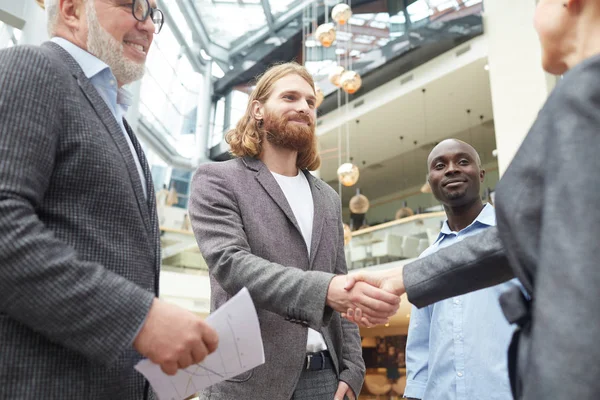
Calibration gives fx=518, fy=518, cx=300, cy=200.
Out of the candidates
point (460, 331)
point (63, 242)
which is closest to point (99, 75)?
point (63, 242)

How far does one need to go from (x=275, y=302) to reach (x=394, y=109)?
39.5ft

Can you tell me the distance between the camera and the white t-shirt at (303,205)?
1.71 meters

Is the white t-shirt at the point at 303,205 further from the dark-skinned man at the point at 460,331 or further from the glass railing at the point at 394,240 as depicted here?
the glass railing at the point at 394,240

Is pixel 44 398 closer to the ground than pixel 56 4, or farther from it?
closer to the ground

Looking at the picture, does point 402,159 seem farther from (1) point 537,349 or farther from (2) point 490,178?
(1) point 537,349

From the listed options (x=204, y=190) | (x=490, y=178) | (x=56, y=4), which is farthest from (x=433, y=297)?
(x=490, y=178)

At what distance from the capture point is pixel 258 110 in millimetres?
2117

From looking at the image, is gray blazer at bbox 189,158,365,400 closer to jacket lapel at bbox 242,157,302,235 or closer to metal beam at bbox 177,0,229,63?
jacket lapel at bbox 242,157,302,235

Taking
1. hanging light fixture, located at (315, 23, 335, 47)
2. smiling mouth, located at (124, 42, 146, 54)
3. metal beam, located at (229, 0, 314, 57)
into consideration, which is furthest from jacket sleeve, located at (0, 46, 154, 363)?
metal beam, located at (229, 0, 314, 57)

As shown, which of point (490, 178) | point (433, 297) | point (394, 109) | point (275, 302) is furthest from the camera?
point (490, 178)

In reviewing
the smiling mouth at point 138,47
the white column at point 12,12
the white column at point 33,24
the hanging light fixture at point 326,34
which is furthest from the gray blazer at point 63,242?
the hanging light fixture at point 326,34

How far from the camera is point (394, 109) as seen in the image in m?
13.0

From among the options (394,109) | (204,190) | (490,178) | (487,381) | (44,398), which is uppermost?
(44,398)

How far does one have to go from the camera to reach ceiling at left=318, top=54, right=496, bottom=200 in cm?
1188
